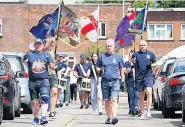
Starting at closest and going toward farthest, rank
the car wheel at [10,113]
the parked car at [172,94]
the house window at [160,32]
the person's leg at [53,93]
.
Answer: the car wheel at [10,113]
the person's leg at [53,93]
the parked car at [172,94]
the house window at [160,32]

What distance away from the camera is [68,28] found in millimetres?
24953

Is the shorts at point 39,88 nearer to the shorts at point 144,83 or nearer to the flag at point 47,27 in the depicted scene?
the shorts at point 144,83

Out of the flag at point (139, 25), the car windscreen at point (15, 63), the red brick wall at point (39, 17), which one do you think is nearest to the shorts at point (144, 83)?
the car windscreen at point (15, 63)

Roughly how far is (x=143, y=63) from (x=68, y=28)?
605cm

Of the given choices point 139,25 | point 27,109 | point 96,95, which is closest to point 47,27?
point 96,95

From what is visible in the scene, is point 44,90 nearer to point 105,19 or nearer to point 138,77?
point 138,77

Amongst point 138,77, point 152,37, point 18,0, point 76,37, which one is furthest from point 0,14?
point 138,77

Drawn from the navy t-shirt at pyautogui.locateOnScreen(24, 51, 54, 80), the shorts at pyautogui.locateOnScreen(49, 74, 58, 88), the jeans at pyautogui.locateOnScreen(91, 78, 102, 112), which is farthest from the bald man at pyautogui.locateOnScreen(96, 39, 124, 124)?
the jeans at pyautogui.locateOnScreen(91, 78, 102, 112)

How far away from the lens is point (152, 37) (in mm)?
63219

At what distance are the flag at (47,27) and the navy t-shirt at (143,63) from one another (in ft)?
16.0

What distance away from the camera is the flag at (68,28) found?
81.4 feet

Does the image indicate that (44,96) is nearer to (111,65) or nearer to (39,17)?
(111,65)

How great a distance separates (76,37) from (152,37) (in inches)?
1514

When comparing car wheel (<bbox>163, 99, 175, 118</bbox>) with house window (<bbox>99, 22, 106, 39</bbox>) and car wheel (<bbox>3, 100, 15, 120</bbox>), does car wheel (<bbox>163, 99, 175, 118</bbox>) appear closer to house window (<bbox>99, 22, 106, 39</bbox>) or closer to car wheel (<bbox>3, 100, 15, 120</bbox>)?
car wheel (<bbox>3, 100, 15, 120</bbox>)
